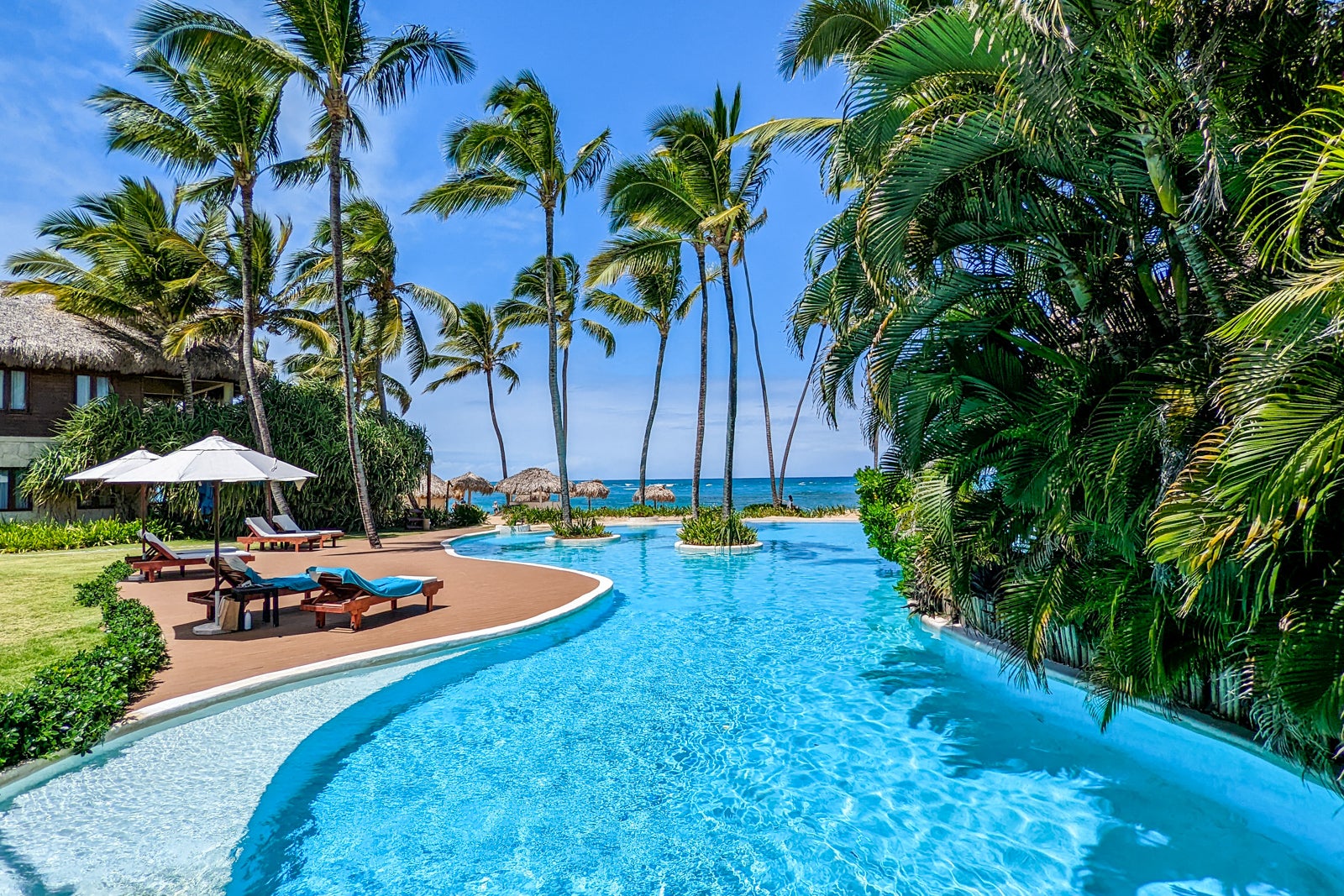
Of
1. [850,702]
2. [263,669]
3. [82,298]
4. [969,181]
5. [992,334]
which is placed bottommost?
[850,702]

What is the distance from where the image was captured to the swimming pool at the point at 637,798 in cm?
362

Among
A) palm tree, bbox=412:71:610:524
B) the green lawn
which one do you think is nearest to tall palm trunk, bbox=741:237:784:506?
palm tree, bbox=412:71:610:524

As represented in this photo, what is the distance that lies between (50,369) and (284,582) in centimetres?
1728

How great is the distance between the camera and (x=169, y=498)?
60.2 feet

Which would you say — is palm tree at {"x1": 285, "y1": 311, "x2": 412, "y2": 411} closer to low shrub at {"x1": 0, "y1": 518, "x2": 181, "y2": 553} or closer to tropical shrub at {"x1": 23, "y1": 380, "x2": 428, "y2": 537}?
tropical shrub at {"x1": 23, "y1": 380, "x2": 428, "y2": 537}

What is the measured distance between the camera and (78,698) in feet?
15.9

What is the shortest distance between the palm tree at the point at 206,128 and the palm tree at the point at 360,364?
16.6 ft

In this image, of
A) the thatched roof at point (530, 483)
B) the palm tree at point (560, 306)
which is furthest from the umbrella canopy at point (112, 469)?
the thatched roof at point (530, 483)

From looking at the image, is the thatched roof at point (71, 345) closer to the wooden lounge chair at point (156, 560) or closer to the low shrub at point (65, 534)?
the low shrub at point (65, 534)

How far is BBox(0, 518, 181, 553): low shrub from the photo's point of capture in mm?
15039

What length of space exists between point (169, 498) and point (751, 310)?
69.2 feet

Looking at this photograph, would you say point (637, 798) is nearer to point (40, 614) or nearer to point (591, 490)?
point (40, 614)

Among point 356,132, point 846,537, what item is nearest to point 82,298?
point 356,132

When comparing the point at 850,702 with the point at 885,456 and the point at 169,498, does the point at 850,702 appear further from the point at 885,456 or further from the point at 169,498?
the point at 169,498
